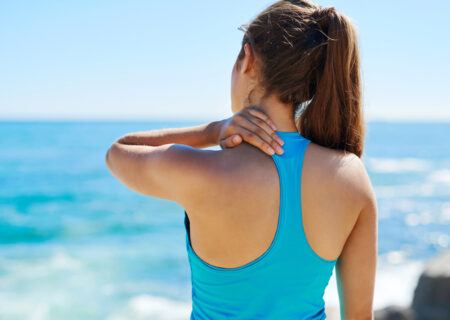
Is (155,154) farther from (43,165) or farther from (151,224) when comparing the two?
(43,165)

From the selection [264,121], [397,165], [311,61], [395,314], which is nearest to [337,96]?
[311,61]

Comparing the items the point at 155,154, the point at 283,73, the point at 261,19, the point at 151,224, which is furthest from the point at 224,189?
the point at 151,224

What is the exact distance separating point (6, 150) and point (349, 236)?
4145 cm

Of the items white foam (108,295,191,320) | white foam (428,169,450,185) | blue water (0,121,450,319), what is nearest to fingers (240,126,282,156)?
blue water (0,121,450,319)

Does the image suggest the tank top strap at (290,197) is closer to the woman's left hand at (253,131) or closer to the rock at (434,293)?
A: the woman's left hand at (253,131)

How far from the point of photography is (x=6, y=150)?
3981 centimetres

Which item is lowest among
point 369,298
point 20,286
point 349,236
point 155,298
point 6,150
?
point 6,150

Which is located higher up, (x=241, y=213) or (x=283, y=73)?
(x=283, y=73)

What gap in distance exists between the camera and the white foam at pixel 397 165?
3291cm

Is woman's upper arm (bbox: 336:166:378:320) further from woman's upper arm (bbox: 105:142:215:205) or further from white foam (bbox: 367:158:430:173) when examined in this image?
white foam (bbox: 367:158:430:173)

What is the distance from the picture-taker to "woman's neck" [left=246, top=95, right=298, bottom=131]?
1.48 m

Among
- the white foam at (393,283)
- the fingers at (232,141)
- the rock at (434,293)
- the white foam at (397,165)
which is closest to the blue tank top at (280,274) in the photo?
the fingers at (232,141)

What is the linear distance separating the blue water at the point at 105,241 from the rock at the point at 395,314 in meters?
1.86

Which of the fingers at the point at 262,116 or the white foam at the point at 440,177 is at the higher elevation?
the fingers at the point at 262,116
